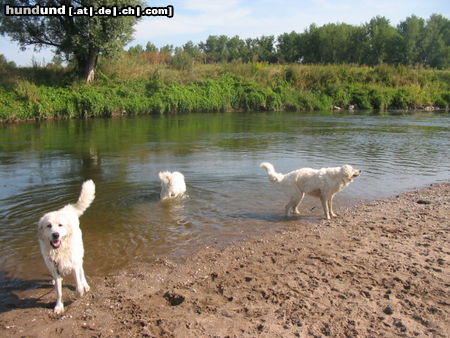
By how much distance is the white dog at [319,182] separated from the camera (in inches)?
357

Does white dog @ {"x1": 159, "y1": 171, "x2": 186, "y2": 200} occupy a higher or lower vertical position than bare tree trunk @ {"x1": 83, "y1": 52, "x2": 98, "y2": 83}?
lower

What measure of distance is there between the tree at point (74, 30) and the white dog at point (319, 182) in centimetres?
2588

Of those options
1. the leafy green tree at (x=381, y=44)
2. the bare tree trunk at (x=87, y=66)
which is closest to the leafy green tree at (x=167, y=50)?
the bare tree trunk at (x=87, y=66)

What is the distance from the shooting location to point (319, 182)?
359 inches

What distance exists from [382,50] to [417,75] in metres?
32.2

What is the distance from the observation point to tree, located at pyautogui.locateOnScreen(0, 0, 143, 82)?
30812 millimetres

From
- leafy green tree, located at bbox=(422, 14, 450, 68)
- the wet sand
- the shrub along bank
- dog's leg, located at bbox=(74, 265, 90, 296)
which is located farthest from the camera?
leafy green tree, located at bbox=(422, 14, 450, 68)

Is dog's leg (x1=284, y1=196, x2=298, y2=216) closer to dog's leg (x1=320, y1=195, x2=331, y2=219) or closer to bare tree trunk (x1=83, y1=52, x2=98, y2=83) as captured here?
dog's leg (x1=320, y1=195, x2=331, y2=219)

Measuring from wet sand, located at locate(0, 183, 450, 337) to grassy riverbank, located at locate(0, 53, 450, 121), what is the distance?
25.8 meters

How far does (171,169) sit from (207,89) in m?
24.7

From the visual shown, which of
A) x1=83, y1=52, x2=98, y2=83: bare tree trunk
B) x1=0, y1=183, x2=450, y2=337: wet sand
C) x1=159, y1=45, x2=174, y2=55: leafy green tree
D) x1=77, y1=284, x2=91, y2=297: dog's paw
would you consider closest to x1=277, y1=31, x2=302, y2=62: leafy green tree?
x1=159, y1=45, x2=174, y2=55: leafy green tree

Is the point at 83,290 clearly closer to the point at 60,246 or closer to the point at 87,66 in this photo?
the point at 60,246

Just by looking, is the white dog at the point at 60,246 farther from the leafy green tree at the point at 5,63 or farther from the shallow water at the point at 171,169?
the leafy green tree at the point at 5,63

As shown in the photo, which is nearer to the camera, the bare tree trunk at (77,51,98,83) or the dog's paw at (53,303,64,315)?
the dog's paw at (53,303,64,315)
